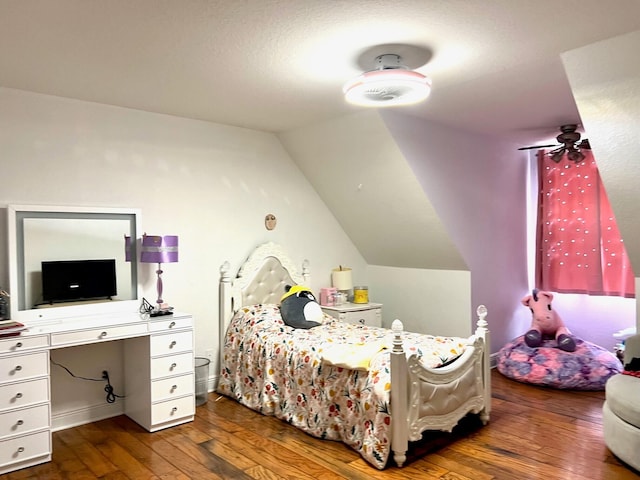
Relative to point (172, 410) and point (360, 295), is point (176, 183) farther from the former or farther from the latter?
point (360, 295)

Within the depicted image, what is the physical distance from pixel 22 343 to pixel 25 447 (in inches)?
24.3

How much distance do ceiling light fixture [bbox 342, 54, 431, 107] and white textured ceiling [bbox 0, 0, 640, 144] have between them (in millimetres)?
149

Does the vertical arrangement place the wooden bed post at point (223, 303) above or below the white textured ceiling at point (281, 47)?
below

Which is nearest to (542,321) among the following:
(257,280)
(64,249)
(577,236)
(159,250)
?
(577,236)

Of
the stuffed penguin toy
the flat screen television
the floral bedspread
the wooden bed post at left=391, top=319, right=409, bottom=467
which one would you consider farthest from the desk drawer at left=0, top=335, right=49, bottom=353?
the wooden bed post at left=391, top=319, right=409, bottom=467

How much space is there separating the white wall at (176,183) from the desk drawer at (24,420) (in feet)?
1.87

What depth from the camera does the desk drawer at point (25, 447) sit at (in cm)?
280

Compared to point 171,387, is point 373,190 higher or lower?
higher

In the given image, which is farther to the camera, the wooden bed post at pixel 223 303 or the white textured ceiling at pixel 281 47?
the wooden bed post at pixel 223 303

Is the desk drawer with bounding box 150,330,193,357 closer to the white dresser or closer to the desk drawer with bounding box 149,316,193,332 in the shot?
the desk drawer with bounding box 149,316,193,332

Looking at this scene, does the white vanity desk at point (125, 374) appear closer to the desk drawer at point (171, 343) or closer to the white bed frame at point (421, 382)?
the desk drawer at point (171, 343)

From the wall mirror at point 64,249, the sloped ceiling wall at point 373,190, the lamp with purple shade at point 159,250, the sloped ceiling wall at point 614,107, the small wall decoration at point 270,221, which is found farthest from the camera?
the small wall decoration at point 270,221

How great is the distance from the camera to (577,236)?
5.08 m

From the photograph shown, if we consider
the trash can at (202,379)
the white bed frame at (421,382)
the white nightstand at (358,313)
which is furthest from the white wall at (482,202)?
the trash can at (202,379)
